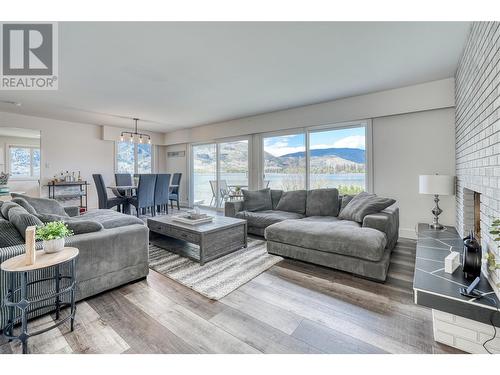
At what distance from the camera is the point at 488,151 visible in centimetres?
172

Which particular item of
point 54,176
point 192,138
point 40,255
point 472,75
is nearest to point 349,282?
point 472,75

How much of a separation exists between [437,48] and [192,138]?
598 centimetres

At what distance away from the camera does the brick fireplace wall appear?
1.55 meters

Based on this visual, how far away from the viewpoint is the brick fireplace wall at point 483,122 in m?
1.55

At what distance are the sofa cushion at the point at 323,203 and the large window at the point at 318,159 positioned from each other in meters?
0.88

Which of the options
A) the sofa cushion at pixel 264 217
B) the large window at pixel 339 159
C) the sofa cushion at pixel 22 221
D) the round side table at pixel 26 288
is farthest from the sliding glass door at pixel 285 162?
the sofa cushion at pixel 22 221

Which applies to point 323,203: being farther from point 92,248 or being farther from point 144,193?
point 144,193

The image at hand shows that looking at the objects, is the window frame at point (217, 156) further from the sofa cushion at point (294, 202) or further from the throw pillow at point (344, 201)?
the throw pillow at point (344, 201)

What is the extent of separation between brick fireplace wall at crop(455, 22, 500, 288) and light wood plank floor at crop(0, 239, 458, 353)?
0.77 meters

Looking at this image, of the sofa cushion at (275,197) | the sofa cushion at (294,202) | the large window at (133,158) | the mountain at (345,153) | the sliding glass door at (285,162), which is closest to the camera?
the sofa cushion at (294,202)

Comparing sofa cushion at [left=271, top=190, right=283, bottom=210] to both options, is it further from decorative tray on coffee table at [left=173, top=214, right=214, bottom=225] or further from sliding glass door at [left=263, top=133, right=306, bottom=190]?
decorative tray on coffee table at [left=173, top=214, right=214, bottom=225]

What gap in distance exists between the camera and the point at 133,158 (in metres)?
7.50

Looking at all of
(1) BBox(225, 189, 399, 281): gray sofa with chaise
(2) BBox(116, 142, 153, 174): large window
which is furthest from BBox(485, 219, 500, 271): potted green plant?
(2) BBox(116, 142, 153, 174): large window
